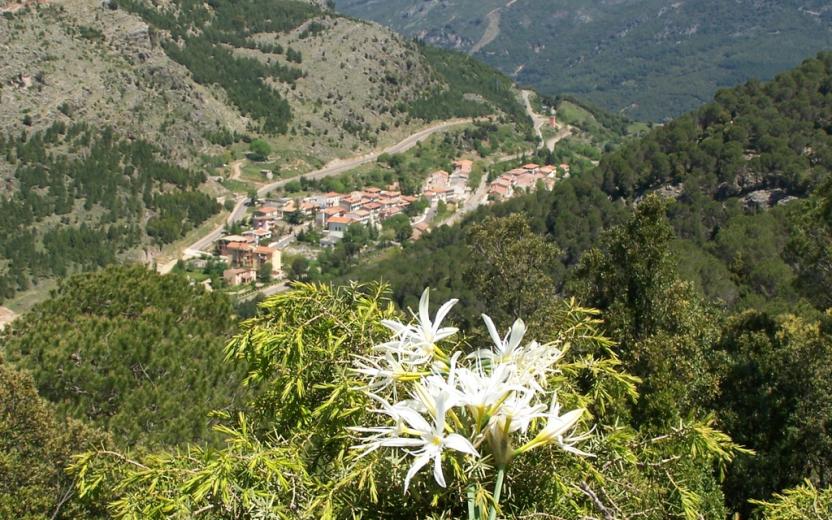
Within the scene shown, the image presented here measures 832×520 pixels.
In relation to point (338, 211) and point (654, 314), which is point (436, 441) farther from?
point (338, 211)

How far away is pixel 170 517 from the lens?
88.0 inches

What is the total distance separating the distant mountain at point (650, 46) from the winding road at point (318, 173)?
220 ft

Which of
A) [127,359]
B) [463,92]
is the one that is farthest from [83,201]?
[463,92]

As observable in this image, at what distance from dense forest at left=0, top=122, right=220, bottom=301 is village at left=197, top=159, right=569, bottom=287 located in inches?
167

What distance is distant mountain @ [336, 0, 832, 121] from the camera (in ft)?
437

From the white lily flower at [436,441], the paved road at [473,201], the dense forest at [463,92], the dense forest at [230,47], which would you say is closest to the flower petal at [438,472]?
the white lily flower at [436,441]

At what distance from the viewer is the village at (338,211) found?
39.1 m

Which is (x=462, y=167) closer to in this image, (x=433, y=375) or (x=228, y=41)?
(x=228, y=41)

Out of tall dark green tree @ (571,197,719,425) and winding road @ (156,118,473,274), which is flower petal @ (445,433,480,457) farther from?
winding road @ (156,118,473,274)

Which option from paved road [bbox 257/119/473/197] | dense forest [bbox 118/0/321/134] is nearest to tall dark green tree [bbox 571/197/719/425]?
paved road [bbox 257/119/473/197]

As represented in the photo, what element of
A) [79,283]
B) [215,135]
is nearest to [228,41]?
[215,135]

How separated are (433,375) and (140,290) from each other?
35.3 feet

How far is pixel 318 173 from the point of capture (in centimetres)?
5788

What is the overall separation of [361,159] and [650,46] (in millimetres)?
132042
